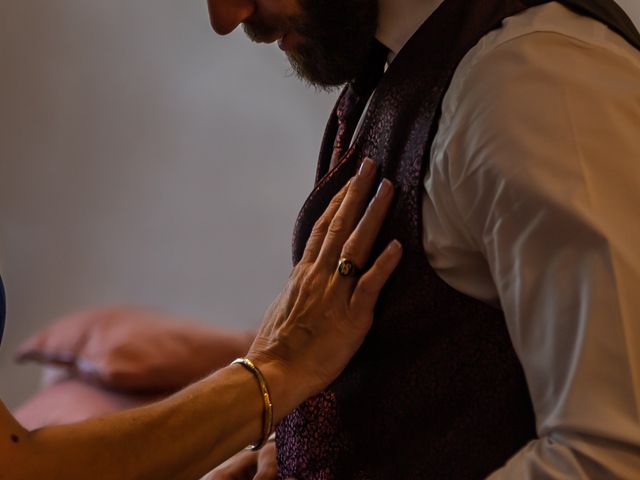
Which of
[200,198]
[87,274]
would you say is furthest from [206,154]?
[87,274]

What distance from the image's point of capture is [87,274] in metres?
2.06

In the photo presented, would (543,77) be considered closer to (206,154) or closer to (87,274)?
(206,154)

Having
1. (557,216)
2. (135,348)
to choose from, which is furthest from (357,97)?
(135,348)

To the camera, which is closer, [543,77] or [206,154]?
[543,77]

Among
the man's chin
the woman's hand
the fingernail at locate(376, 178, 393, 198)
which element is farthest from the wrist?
the man's chin

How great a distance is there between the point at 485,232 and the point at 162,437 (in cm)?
39

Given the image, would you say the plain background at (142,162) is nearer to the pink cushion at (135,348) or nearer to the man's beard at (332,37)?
the pink cushion at (135,348)

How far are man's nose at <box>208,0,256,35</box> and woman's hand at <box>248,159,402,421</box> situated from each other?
9.8 inches

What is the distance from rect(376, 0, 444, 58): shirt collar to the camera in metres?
0.88

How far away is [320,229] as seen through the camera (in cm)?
94

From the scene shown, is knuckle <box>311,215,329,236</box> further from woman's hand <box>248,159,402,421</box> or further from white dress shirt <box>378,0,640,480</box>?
white dress shirt <box>378,0,640,480</box>

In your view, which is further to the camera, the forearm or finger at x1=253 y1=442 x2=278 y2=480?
finger at x1=253 y1=442 x2=278 y2=480

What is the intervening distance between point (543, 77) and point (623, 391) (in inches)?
10.1

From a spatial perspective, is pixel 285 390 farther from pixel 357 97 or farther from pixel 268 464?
pixel 357 97
